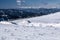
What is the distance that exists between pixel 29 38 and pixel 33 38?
252mm

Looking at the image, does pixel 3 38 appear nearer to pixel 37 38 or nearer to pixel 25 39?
pixel 25 39

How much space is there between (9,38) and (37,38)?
1.70 metres

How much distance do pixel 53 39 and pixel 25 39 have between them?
1.70 m

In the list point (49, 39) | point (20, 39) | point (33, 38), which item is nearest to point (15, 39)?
point (20, 39)

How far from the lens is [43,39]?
33.1 feet

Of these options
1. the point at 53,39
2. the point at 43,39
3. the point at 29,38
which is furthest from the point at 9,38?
the point at 53,39

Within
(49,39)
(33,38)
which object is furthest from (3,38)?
(49,39)

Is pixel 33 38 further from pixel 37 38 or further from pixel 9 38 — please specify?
pixel 9 38

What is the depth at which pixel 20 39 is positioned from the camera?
9859mm

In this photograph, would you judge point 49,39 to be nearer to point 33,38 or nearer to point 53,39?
point 53,39

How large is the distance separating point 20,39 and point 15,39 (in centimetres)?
30

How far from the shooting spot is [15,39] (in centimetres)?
977

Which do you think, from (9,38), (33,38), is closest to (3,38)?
(9,38)

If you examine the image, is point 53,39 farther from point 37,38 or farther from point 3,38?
point 3,38
